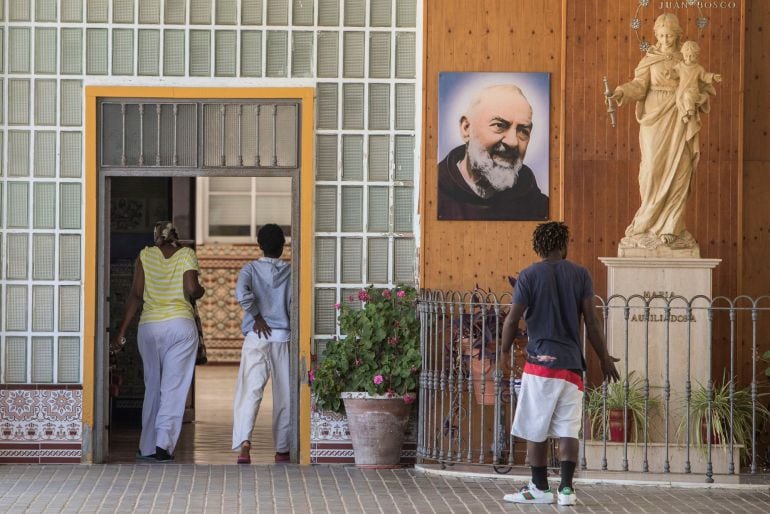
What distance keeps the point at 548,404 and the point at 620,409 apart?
1.33 metres

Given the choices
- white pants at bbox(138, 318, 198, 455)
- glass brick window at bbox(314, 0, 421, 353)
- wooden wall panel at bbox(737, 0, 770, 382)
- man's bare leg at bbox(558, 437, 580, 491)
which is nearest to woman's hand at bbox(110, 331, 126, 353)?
white pants at bbox(138, 318, 198, 455)

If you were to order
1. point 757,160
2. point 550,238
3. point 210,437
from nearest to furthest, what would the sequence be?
point 550,238
point 757,160
point 210,437

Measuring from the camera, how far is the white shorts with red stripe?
28.3 feet

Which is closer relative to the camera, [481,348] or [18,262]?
[481,348]

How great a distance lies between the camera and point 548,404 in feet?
28.3

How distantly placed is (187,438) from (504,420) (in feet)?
11.6

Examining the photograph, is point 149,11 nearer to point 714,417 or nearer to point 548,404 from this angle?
point 548,404

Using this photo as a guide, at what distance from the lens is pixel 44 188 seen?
10.8 m

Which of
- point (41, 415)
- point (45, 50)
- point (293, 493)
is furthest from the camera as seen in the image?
point (45, 50)

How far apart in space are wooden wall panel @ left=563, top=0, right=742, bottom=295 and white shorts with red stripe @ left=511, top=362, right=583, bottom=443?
2219 millimetres

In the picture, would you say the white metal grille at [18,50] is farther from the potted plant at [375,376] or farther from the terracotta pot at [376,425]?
the terracotta pot at [376,425]

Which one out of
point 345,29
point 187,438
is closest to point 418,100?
point 345,29

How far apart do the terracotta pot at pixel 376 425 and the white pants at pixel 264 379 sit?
76 centimetres

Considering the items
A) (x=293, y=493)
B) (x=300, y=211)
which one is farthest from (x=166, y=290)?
(x=293, y=493)
